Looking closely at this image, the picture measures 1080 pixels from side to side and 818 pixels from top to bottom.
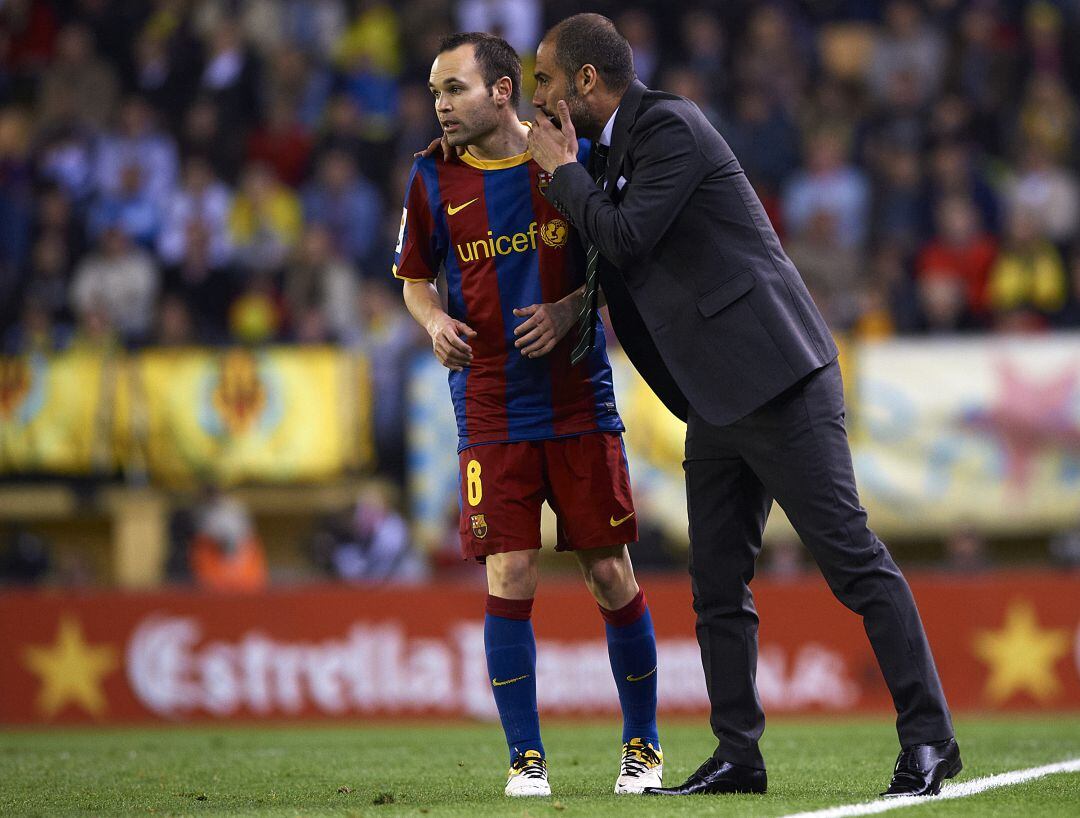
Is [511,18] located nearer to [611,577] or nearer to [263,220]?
[263,220]

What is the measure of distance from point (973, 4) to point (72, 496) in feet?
28.8

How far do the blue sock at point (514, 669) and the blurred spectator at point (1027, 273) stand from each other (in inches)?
309

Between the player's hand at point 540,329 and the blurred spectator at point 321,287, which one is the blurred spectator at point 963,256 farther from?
the player's hand at point 540,329

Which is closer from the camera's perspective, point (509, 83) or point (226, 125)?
point (509, 83)

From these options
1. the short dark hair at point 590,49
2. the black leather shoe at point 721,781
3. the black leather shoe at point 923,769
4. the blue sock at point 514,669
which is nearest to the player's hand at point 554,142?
the short dark hair at point 590,49

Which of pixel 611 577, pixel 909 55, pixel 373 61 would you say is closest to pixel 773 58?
pixel 909 55

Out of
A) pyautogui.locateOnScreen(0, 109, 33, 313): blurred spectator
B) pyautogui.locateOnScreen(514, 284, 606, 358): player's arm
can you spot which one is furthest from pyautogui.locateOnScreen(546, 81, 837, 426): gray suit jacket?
pyautogui.locateOnScreen(0, 109, 33, 313): blurred spectator

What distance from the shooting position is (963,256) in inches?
492

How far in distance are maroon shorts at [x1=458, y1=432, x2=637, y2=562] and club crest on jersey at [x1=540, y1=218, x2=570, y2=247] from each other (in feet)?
2.07

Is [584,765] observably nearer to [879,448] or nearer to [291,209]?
[879,448]

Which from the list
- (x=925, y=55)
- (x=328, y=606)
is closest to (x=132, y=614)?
(x=328, y=606)

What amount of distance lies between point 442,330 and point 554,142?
0.70 metres

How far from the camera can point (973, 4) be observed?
14.7 meters

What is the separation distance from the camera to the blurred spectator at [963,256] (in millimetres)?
12430
